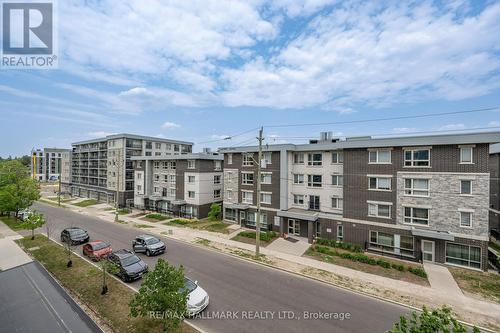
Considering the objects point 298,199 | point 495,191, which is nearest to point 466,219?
point 495,191

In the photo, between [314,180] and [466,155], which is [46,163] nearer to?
[314,180]

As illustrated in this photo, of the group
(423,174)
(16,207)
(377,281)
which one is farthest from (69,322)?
(16,207)

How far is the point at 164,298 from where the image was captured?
30.6 feet

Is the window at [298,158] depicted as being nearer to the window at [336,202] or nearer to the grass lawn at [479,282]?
the window at [336,202]

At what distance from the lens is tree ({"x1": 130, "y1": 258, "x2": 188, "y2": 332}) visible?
9391 millimetres

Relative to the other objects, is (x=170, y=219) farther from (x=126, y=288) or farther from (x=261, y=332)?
(x=261, y=332)

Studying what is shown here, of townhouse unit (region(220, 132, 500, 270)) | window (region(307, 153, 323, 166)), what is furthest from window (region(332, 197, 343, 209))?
window (region(307, 153, 323, 166))

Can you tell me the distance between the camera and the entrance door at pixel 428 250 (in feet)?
67.3

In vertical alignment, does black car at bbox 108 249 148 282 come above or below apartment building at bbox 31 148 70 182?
below

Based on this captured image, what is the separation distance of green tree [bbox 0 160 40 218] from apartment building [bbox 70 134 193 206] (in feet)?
41.0

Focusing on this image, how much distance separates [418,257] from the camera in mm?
20797

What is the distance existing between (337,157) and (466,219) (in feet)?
40.1

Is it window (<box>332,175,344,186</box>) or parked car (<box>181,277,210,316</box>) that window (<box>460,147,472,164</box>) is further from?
parked car (<box>181,277,210,316</box>)

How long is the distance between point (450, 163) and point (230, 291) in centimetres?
2123
